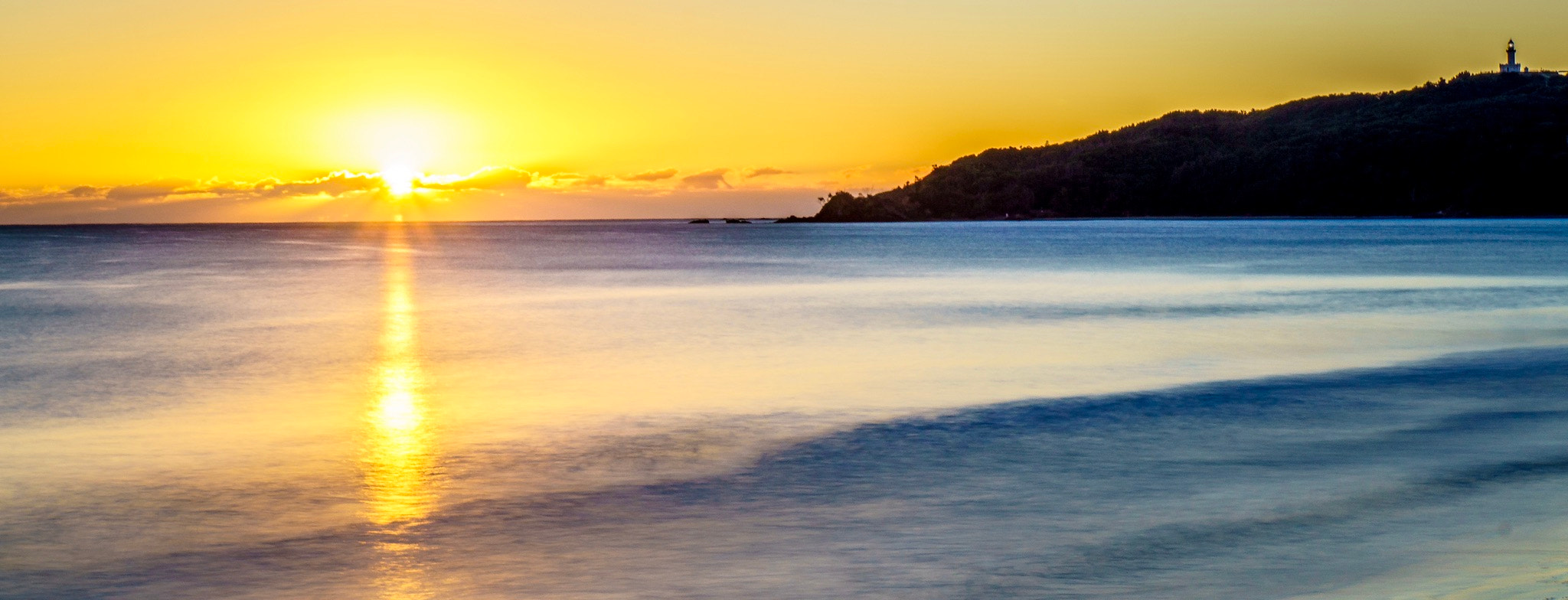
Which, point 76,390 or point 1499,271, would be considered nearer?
point 76,390

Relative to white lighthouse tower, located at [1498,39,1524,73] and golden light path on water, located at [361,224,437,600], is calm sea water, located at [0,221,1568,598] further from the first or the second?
white lighthouse tower, located at [1498,39,1524,73]

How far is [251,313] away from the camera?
3203 centimetres

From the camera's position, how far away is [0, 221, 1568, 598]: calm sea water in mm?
7402

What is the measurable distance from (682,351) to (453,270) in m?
41.8

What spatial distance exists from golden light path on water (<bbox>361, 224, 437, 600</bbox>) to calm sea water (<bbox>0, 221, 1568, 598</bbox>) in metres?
0.05

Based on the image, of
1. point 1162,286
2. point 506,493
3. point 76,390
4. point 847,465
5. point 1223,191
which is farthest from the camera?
point 1223,191

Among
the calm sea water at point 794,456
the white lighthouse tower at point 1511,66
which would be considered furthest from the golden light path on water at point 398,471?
the white lighthouse tower at point 1511,66

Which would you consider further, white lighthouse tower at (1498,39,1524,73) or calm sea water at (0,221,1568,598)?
white lighthouse tower at (1498,39,1524,73)

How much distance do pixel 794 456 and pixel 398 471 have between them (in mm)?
3217

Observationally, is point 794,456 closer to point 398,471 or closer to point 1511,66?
point 398,471

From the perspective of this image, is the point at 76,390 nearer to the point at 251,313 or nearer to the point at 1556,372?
the point at 251,313

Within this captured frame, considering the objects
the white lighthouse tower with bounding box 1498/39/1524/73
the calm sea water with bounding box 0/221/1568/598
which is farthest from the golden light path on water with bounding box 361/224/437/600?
the white lighthouse tower with bounding box 1498/39/1524/73

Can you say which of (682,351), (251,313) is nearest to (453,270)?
(251,313)

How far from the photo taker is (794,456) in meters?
11.3
